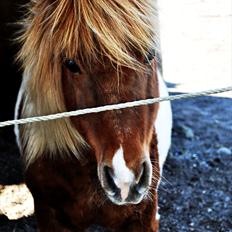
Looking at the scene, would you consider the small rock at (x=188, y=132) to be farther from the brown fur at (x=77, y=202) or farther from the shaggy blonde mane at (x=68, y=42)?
the shaggy blonde mane at (x=68, y=42)

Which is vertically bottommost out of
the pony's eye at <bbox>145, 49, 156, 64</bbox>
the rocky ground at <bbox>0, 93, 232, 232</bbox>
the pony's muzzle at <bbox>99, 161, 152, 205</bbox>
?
the rocky ground at <bbox>0, 93, 232, 232</bbox>

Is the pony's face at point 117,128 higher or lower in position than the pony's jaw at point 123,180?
higher

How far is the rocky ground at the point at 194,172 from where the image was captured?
10.5 feet

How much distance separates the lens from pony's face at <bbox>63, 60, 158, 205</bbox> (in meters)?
1.76

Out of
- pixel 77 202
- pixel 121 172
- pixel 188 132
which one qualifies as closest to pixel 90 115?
pixel 121 172

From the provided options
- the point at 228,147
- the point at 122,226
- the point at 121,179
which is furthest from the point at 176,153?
the point at 121,179

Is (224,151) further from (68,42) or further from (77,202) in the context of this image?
(68,42)

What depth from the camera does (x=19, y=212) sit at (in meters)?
3.21

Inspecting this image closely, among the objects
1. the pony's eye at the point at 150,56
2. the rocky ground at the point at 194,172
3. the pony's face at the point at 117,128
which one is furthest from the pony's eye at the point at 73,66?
the rocky ground at the point at 194,172

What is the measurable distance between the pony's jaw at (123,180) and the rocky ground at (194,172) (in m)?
1.02

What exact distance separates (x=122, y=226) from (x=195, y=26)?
13.7ft

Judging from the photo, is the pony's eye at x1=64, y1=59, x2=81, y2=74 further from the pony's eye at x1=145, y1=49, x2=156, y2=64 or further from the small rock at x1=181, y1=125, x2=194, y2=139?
the small rock at x1=181, y1=125, x2=194, y2=139

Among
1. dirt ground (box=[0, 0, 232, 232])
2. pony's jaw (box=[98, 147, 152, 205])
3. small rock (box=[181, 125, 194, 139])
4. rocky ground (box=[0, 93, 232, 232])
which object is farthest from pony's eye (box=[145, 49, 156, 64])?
small rock (box=[181, 125, 194, 139])

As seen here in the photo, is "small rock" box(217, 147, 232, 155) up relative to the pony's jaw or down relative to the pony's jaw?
down
